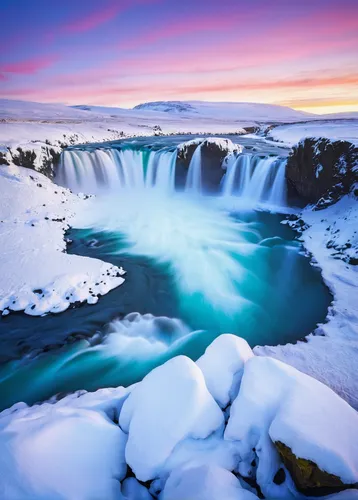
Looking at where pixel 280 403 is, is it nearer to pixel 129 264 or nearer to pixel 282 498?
pixel 282 498

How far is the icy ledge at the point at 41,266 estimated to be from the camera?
724 centimetres

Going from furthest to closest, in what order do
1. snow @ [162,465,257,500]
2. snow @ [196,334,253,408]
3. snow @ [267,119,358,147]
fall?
snow @ [267,119,358,147]
snow @ [196,334,253,408]
snow @ [162,465,257,500]

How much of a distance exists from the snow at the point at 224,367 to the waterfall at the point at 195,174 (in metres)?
15.4

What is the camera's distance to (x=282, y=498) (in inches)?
97.9

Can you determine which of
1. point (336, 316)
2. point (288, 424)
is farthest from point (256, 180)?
point (288, 424)

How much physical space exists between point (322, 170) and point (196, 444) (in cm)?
1270

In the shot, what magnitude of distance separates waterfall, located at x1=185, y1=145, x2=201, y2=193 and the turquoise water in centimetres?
501

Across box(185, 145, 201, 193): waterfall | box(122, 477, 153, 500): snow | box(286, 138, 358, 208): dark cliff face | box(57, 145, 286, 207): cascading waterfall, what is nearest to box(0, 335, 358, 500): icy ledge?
box(122, 477, 153, 500): snow

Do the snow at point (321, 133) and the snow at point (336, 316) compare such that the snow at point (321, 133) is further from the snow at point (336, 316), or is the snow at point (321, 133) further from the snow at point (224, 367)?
the snow at point (224, 367)

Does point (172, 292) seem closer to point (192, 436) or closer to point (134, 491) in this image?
point (192, 436)

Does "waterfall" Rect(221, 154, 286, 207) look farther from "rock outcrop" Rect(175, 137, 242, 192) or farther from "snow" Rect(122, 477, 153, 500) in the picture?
"snow" Rect(122, 477, 153, 500)

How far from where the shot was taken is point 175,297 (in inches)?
311

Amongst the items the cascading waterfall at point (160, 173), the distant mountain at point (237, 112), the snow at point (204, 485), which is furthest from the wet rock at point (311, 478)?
the distant mountain at point (237, 112)

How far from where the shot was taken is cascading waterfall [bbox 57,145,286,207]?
15.6m
